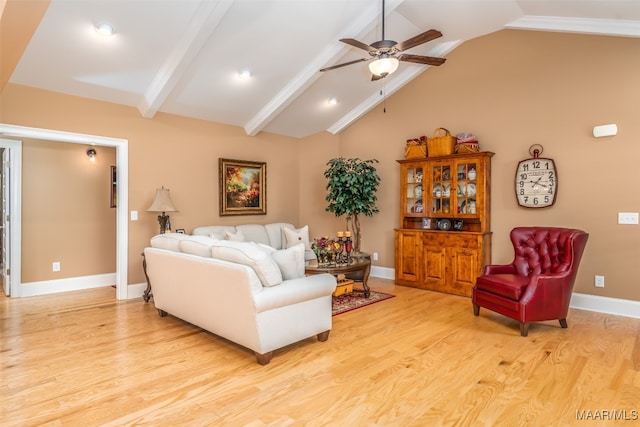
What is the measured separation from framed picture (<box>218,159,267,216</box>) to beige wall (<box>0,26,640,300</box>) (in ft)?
0.47

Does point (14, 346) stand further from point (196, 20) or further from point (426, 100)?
point (426, 100)

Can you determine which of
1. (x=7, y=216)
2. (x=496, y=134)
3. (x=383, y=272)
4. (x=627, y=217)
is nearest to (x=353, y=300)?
(x=383, y=272)

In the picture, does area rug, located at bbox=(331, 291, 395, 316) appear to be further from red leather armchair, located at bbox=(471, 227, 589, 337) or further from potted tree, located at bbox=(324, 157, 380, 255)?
red leather armchair, located at bbox=(471, 227, 589, 337)

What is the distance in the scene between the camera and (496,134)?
5.15 metres

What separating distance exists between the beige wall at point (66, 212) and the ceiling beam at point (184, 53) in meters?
1.46

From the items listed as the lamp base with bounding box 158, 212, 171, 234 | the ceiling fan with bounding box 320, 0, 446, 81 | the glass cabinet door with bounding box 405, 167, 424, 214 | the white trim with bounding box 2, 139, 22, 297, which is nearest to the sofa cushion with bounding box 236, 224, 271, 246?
the lamp base with bounding box 158, 212, 171, 234

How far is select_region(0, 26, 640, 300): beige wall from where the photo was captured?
13.8 feet

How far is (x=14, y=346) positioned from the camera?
3.26m

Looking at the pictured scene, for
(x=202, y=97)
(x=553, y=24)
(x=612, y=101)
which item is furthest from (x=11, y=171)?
(x=612, y=101)

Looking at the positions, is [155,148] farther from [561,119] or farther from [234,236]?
[561,119]

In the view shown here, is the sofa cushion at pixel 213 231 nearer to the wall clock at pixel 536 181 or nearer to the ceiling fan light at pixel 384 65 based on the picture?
the ceiling fan light at pixel 384 65

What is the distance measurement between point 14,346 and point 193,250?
171 cm

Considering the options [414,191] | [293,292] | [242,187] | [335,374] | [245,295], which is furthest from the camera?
[242,187]

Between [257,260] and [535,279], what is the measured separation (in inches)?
103
